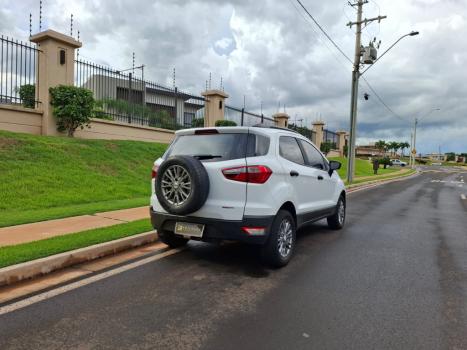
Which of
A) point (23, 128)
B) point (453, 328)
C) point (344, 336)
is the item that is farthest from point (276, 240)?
point (23, 128)

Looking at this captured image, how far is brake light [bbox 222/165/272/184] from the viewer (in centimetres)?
478

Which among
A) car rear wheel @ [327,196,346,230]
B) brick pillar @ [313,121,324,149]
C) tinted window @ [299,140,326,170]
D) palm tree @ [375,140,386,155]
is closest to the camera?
tinted window @ [299,140,326,170]

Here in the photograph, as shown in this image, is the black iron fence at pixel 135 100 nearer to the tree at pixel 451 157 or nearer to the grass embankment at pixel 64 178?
the grass embankment at pixel 64 178

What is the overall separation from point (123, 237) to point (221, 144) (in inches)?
88.8

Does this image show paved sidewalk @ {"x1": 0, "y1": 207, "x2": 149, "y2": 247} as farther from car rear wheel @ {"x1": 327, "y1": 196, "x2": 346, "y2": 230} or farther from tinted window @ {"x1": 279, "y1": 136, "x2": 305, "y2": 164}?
car rear wheel @ {"x1": 327, "y1": 196, "x2": 346, "y2": 230}

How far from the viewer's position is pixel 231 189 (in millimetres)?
4805

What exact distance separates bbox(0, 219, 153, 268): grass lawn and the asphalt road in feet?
3.22

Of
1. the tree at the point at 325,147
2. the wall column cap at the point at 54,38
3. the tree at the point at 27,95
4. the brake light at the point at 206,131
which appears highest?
the wall column cap at the point at 54,38

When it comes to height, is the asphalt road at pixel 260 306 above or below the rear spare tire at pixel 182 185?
below

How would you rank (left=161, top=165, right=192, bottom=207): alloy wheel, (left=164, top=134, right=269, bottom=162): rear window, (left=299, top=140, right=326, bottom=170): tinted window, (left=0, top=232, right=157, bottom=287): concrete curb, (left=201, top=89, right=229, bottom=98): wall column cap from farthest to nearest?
(left=201, top=89, right=229, bottom=98): wall column cap
(left=299, top=140, right=326, bottom=170): tinted window
(left=164, top=134, right=269, bottom=162): rear window
(left=161, top=165, right=192, bottom=207): alloy wheel
(left=0, top=232, right=157, bottom=287): concrete curb

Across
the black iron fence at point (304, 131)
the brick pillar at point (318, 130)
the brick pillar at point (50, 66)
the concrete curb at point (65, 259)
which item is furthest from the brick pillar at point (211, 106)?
the brick pillar at point (318, 130)

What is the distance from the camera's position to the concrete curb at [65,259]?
435 centimetres

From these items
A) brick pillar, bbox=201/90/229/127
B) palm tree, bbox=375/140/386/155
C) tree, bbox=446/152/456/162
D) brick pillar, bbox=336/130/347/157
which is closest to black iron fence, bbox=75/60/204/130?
brick pillar, bbox=201/90/229/127

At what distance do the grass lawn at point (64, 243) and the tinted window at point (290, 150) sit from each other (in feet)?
8.82
